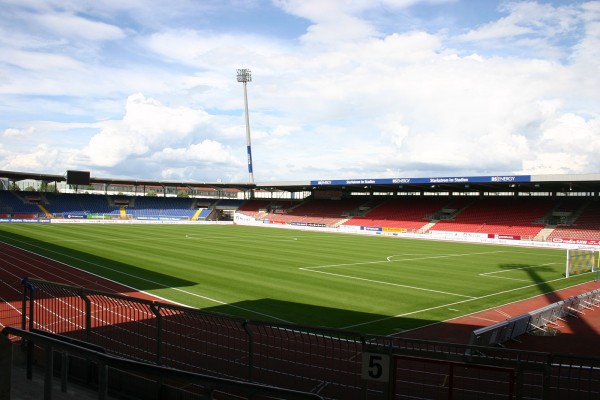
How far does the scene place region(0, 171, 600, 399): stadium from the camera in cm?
706

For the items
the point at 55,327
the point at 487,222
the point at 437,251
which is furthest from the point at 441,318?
the point at 487,222

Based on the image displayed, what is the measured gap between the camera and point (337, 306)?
1812 centimetres

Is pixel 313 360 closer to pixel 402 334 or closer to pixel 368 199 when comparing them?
pixel 402 334

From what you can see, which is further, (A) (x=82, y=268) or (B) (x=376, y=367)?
(A) (x=82, y=268)

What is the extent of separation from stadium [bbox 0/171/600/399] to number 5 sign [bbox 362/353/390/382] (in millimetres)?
15

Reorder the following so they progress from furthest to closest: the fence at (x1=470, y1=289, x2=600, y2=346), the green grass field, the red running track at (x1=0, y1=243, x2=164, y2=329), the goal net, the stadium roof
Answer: the stadium roof → the goal net → the green grass field → the red running track at (x1=0, y1=243, x2=164, y2=329) → the fence at (x1=470, y1=289, x2=600, y2=346)

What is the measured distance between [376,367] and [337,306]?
12258 millimetres

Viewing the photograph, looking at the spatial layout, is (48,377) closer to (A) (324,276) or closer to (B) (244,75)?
(A) (324,276)

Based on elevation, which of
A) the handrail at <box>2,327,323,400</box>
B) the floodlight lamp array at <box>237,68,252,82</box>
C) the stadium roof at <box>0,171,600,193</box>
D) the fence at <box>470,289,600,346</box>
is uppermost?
the floodlight lamp array at <box>237,68,252,82</box>

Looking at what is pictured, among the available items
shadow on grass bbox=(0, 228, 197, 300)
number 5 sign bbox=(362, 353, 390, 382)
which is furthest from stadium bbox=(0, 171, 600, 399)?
shadow on grass bbox=(0, 228, 197, 300)

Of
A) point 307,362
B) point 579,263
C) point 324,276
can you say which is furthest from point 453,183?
point 307,362

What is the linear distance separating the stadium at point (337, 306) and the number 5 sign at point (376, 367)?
0.01 m

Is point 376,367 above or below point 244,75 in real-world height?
below

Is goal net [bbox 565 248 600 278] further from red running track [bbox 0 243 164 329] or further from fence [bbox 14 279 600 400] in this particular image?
red running track [bbox 0 243 164 329]
